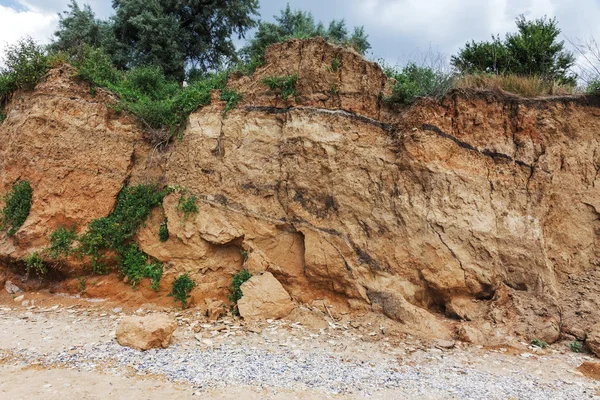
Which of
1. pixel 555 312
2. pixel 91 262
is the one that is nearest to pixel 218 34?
pixel 91 262

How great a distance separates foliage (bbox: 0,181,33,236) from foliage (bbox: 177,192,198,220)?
3.17 metres

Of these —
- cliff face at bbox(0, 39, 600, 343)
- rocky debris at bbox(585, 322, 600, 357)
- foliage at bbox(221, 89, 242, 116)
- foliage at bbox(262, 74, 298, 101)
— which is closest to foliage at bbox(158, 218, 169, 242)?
cliff face at bbox(0, 39, 600, 343)

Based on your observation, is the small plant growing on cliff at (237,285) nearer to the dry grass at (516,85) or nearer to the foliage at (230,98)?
the foliage at (230,98)

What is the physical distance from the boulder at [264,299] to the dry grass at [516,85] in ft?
16.4

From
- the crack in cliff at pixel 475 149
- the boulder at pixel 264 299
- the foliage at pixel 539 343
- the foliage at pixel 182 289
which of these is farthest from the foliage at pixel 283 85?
the foliage at pixel 539 343

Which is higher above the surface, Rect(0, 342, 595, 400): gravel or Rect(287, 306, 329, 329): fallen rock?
Rect(287, 306, 329, 329): fallen rock

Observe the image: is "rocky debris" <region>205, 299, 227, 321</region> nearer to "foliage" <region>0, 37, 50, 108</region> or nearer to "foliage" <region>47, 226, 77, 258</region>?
"foliage" <region>47, 226, 77, 258</region>

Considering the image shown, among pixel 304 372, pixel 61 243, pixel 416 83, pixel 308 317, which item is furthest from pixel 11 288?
pixel 416 83

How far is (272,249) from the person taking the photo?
6.88 m

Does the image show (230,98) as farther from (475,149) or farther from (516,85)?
(516,85)

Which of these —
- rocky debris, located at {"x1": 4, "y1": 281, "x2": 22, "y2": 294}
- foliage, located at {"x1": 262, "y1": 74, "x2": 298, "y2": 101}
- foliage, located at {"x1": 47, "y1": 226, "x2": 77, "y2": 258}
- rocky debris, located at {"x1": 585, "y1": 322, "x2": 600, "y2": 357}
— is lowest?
rocky debris, located at {"x1": 4, "y1": 281, "x2": 22, "y2": 294}

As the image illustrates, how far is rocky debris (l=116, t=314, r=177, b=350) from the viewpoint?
471cm

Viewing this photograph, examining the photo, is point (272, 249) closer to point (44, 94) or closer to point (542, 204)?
point (542, 204)

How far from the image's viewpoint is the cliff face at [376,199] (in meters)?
6.22
